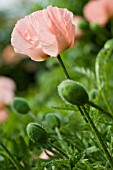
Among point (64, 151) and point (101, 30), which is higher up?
point (101, 30)

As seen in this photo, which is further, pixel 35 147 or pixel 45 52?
pixel 35 147

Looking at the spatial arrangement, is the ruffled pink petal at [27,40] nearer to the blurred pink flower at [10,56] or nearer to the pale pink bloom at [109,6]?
the pale pink bloom at [109,6]

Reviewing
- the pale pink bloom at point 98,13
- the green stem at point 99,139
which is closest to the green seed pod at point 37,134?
the green stem at point 99,139

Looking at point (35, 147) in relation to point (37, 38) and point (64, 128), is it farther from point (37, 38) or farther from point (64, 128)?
point (37, 38)

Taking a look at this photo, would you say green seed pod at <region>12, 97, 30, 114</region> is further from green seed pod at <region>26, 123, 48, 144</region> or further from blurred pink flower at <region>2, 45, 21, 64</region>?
blurred pink flower at <region>2, 45, 21, 64</region>

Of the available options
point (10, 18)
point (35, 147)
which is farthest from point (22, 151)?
point (10, 18)

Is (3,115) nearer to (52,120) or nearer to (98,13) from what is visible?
(98,13)

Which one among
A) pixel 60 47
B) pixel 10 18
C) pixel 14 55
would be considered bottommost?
pixel 60 47

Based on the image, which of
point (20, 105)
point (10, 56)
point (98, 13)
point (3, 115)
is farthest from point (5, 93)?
point (10, 56)
